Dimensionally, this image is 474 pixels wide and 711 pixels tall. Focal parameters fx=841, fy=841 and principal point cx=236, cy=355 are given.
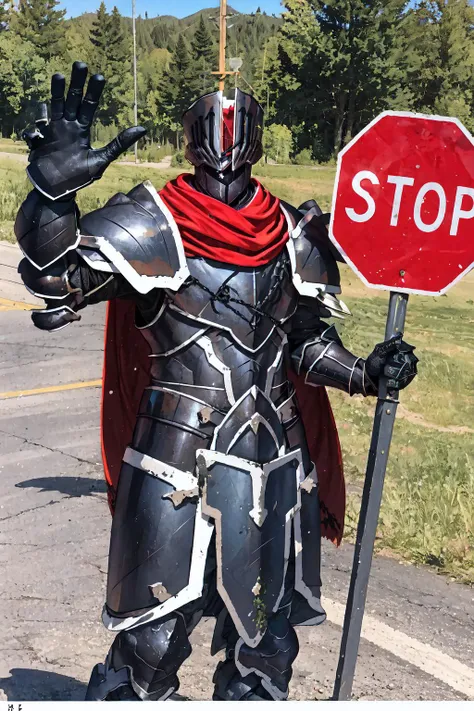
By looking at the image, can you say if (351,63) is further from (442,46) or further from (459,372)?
(459,372)

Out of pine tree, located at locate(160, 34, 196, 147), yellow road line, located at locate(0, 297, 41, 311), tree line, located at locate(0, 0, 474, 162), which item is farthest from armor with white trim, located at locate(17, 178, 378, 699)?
pine tree, located at locate(160, 34, 196, 147)

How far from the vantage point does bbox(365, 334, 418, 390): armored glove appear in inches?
99.9

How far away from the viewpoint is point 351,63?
33.7m

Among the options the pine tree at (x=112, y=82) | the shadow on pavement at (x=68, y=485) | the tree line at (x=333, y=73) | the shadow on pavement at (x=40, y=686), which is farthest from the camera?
the pine tree at (x=112, y=82)

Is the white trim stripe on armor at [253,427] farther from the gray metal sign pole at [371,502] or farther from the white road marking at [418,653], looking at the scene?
the white road marking at [418,653]

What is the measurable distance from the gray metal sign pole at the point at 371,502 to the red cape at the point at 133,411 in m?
0.49

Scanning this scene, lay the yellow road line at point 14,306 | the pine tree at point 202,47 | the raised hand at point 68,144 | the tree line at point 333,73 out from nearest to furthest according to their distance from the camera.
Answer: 1. the raised hand at point 68,144
2. the yellow road line at point 14,306
3. the tree line at point 333,73
4. the pine tree at point 202,47

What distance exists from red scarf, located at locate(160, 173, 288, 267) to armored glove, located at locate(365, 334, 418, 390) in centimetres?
46

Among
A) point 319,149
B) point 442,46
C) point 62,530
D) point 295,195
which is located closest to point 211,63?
point 319,149

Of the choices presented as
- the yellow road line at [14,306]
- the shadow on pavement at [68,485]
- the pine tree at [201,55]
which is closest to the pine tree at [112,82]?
the pine tree at [201,55]

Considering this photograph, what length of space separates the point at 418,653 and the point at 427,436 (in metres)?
3.46

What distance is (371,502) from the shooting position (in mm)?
2586

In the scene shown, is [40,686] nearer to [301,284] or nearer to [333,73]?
[301,284]

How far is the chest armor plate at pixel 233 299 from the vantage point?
2.53m
